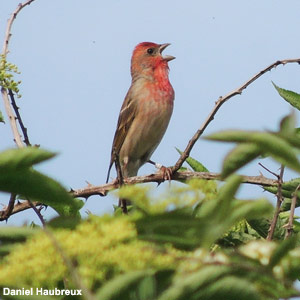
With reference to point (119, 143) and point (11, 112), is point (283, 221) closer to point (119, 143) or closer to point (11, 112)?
point (11, 112)

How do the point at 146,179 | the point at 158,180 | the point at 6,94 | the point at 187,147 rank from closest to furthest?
1. the point at 6,94
2. the point at 187,147
3. the point at 158,180
4. the point at 146,179

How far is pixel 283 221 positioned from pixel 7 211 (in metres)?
1.46

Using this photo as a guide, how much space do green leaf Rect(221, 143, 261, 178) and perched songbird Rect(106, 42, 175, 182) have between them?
8538 millimetres

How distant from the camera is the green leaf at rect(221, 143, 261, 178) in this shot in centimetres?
132

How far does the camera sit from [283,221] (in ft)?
13.2

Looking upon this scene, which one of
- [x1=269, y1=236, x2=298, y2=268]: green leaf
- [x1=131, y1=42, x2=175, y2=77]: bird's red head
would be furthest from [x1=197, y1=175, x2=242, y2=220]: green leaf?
[x1=131, y1=42, x2=175, y2=77]: bird's red head

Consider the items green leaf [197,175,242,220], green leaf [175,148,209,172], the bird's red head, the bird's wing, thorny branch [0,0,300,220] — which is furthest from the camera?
the bird's red head

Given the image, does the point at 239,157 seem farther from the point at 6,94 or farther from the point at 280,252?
A: the point at 6,94

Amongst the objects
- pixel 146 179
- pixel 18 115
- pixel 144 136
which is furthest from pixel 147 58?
pixel 18 115

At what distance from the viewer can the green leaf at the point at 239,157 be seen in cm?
132

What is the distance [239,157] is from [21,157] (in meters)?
0.38

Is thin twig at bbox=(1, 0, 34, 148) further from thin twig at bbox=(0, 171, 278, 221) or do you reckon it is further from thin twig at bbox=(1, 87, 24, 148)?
thin twig at bbox=(0, 171, 278, 221)

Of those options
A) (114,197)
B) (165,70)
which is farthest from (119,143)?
(114,197)

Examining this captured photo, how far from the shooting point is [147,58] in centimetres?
1192
